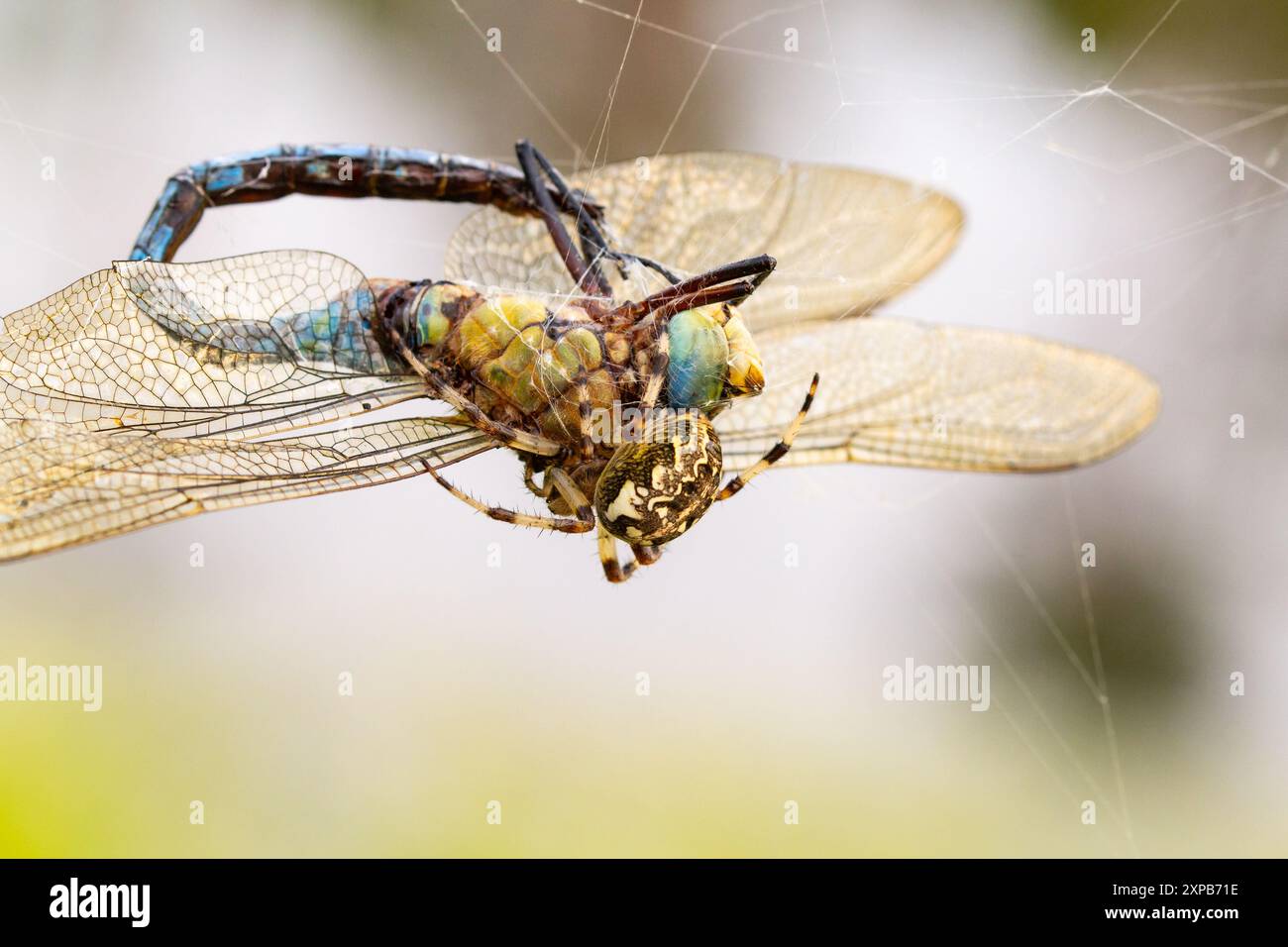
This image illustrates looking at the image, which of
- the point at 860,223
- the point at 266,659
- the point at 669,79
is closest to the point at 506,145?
the point at 669,79

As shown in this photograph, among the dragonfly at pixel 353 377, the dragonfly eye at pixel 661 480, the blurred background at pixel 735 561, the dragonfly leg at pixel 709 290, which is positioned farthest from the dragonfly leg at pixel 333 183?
the blurred background at pixel 735 561

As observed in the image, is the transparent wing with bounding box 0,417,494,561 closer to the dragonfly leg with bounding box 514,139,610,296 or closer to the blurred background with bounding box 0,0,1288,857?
the dragonfly leg with bounding box 514,139,610,296

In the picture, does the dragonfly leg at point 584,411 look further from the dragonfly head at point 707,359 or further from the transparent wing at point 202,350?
the transparent wing at point 202,350

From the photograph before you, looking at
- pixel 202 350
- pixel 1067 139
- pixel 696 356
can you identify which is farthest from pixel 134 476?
pixel 1067 139

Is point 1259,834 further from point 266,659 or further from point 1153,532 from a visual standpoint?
point 266,659

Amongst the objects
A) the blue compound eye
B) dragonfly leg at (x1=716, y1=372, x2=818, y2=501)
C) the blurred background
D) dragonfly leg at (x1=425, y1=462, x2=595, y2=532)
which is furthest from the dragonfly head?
the blurred background

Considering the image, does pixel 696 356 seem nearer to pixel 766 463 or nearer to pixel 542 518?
pixel 766 463
